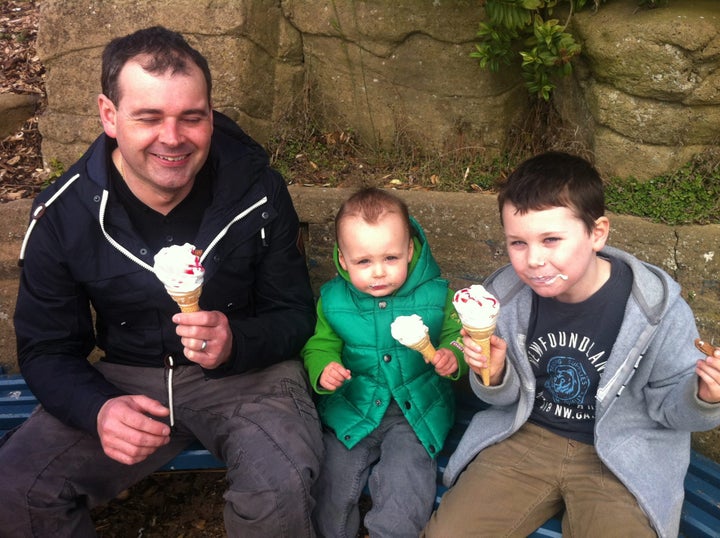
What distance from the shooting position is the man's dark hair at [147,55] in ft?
9.38

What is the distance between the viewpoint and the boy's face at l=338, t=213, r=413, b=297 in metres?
3.05

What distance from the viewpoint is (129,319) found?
3174 millimetres

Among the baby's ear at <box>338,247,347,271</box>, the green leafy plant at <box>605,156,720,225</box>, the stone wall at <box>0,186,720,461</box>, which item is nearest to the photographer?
the baby's ear at <box>338,247,347,271</box>

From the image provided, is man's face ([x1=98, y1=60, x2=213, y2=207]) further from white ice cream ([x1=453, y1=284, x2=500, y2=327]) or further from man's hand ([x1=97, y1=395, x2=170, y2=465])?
white ice cream ([x1=453, y1=284, x2=500, y2=327])

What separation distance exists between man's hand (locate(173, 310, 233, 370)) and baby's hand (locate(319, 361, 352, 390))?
410 mm

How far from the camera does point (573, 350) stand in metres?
2.81

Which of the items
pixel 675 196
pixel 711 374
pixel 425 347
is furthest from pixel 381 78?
pixel 711 374

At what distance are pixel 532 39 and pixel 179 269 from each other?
2.36 metres

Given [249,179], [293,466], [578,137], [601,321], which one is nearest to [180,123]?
[249,179]

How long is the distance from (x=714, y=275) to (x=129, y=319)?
2.63 meters

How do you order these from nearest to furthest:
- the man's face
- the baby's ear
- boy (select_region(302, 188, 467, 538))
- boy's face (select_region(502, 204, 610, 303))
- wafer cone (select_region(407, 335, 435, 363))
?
boy's face (select_region(502, 204, 610, 303)) → wafer cone (select_region(407, 335, 435, 363)) → the man's face → boy (select_region(302, 188, 467, 538)) → the baby's ear

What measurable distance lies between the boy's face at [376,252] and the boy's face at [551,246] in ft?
1.78

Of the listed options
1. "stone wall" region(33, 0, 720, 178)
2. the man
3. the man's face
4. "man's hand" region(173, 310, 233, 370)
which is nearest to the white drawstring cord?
the man

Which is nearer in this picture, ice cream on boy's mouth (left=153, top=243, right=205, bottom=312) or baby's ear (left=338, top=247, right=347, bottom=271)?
ice cream on boy's mouth (left=153, top=243, right=205, bottom=312)
